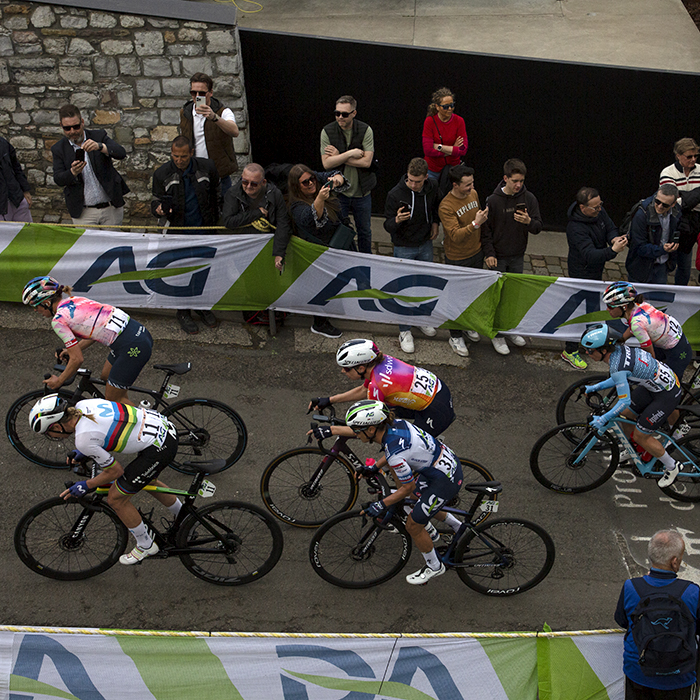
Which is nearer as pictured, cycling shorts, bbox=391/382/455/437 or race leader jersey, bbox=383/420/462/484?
race leader jersey, bbox=383/420/462/484

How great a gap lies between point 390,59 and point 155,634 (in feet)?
29.4

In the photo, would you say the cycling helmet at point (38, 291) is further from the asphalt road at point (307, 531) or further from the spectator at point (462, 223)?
the spectator at point (462, 223)

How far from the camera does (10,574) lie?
271 inches

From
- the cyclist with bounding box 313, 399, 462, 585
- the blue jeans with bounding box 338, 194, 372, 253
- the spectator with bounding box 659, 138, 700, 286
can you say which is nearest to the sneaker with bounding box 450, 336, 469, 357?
the blue jeans with bounding box 338, 194, 372, 253

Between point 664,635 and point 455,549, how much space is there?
1.87 metres

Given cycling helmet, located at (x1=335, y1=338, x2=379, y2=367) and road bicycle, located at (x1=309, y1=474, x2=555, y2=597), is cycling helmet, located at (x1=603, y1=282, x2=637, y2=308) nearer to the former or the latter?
road bicycle, located at (x1=309, y1=474, x2=555, y2=597)

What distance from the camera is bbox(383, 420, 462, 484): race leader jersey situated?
6.14 meters

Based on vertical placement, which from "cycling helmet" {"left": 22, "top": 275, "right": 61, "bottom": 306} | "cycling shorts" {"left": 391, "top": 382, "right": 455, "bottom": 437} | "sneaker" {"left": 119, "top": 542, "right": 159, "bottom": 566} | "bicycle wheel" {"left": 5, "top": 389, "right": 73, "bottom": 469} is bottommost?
"sneaker" {"left": 119, "top": 542, "right": 159, "bottom": 566}

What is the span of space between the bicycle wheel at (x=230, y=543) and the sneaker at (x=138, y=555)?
0.21m

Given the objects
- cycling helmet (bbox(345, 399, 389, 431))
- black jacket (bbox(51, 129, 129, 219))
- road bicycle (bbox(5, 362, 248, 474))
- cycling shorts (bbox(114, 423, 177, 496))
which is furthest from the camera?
black jacket (bbox(51, 129, 129, 219))

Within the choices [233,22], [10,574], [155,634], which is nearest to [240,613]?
[155,634]

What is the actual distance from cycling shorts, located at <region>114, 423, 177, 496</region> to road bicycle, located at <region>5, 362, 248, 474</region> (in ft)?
3.56

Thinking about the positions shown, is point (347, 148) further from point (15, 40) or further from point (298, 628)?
point (298, 628)

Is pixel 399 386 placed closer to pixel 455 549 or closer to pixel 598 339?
pixel 455 549
